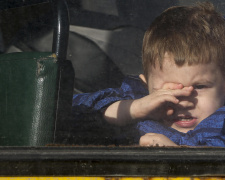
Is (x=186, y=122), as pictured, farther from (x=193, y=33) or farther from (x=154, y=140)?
(x=193, y=33)

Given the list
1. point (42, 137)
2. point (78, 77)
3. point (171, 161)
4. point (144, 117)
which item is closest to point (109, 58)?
point (78, 77)

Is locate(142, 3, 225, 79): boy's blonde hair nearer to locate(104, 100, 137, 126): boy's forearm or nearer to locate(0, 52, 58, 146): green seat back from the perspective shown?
locate(104, 100, 137, 126): boy's forearm

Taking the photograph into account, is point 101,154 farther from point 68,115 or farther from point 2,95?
point 2,95

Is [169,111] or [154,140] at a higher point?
[169,111]

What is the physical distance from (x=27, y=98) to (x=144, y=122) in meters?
0.44

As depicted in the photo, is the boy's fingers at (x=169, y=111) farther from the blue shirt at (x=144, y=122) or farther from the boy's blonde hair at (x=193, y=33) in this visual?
the boy's blonde hair at (x=193, y=33)

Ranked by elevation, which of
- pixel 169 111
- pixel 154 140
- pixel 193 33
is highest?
pixel 193 33

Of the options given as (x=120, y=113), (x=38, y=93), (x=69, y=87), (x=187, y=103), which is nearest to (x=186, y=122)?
(x=187, y=103)

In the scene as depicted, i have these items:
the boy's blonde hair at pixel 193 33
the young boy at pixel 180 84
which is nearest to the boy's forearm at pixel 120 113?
the young boy at pixel 180 84

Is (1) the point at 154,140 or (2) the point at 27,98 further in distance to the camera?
(2) the point at 27,98

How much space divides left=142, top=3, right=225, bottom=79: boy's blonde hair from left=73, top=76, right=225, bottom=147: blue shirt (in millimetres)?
167

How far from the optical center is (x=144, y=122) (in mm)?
1574

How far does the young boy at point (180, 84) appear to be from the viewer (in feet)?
4.97

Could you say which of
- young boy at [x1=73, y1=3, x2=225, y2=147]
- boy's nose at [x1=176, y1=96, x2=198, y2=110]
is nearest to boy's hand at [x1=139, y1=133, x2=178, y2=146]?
young boy at [x1=73, y1=3, x2=225, y2=147]
